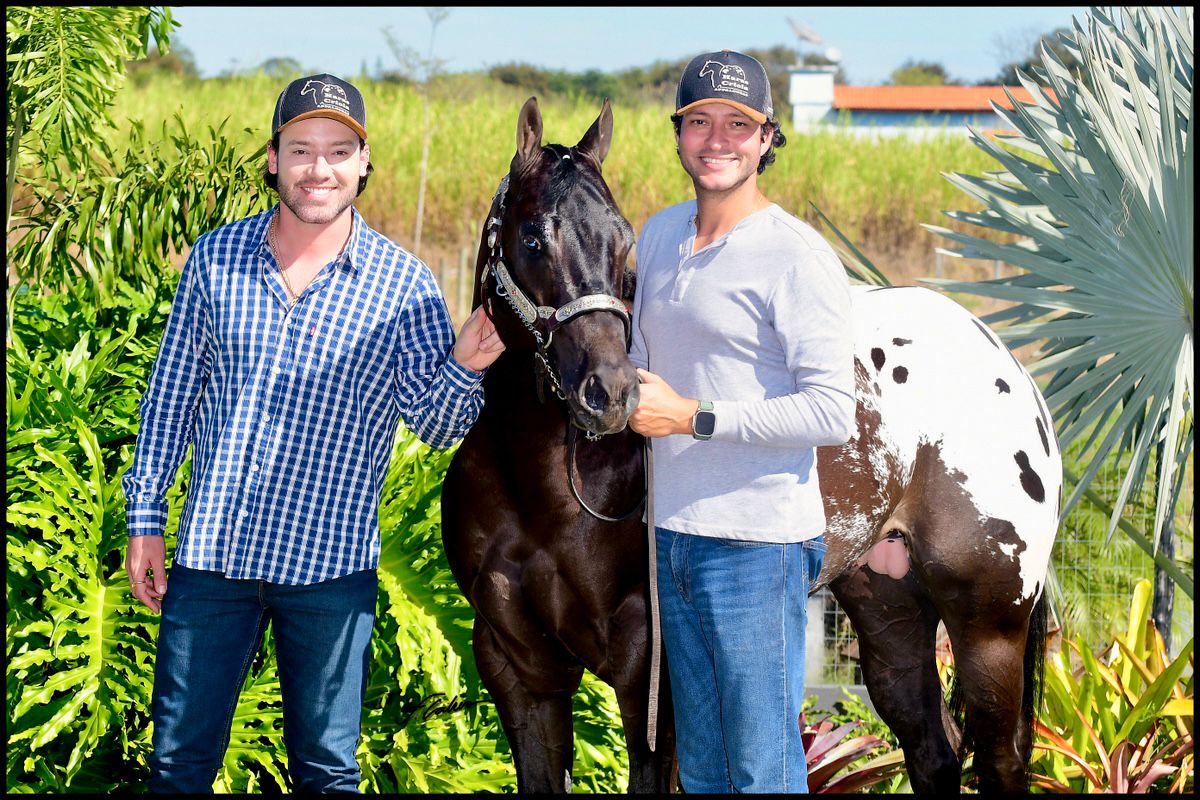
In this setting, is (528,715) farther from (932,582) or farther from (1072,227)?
(1072,227)

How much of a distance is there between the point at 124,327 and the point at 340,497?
231 cm

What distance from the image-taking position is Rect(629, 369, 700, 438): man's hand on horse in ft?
7.36

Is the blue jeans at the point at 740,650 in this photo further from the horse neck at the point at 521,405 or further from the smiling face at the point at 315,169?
the smiling face at the point at 315,169

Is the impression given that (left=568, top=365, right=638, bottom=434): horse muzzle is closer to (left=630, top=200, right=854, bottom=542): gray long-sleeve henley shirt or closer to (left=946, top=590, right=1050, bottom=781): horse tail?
(left=630, top=200, right=854, bottom=542): gray long-sleeve henley shirt

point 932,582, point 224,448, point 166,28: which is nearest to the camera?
point 224,448

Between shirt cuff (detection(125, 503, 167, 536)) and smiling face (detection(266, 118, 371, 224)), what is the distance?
2.57 feet

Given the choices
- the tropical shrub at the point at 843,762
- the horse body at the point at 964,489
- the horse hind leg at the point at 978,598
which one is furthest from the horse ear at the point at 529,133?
the tropical shrub at the point at 843,762

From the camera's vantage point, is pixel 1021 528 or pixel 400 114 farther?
pixel 400 114

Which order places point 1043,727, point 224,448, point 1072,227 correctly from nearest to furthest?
point 224,448 → point 1072,227 → point 1043,727

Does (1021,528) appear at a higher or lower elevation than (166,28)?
lower

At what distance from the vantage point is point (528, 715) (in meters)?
2.83

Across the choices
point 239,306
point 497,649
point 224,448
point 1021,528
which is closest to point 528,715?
point 497,649

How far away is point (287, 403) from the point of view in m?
2.61

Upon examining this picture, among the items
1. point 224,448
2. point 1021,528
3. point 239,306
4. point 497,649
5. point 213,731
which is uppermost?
point 239,306
